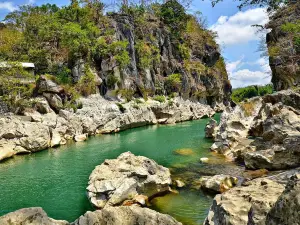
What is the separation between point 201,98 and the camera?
59.9 metres

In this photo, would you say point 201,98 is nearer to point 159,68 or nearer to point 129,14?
point 159,68

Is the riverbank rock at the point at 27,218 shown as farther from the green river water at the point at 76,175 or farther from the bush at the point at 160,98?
the bush at the point at 160,98

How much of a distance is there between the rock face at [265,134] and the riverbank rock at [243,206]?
29.8ft

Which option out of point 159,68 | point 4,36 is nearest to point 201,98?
point 159,68

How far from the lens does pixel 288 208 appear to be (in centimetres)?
322

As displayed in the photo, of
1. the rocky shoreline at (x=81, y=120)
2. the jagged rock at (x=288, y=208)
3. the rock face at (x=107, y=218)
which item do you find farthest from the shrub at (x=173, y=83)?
the jagged rock at (x=288, y=208)

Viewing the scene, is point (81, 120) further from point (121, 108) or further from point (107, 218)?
point (107, 218)

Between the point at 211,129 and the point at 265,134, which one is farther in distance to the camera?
the point at 211,129

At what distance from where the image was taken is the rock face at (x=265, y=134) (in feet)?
48.5

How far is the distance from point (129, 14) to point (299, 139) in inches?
1691

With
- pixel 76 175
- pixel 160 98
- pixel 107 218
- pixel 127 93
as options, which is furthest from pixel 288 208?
pixel 160 98

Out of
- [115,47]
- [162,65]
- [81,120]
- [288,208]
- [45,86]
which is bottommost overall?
[288,208]

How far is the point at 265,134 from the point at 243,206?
15.0m

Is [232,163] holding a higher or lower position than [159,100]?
lower
